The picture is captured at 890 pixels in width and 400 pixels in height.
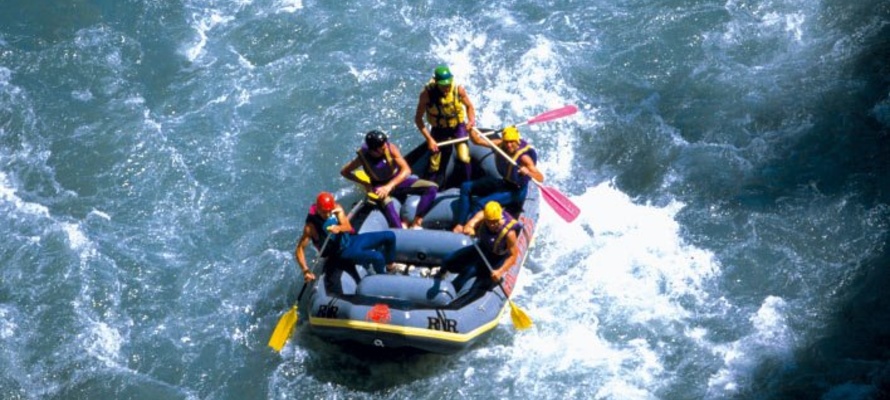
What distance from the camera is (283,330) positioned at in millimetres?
11453

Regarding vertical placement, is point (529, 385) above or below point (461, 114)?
below

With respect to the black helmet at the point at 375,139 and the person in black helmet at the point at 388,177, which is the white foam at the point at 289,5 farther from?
the black helmet at the point at 375,139

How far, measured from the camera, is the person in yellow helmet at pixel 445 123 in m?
12.5

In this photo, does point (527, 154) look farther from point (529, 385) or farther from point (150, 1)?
point (150, 1)

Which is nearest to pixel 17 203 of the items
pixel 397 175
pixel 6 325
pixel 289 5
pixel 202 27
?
pixel 6 325

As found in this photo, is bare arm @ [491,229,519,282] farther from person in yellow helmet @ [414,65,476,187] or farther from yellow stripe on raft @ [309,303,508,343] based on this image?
person in yellow helmet @ [414,65,476,187]

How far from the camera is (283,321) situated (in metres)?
11.5

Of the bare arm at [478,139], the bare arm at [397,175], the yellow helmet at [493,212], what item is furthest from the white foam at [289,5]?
the yellow helmet at [493,212]

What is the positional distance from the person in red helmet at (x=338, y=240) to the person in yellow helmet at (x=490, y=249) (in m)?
0.75

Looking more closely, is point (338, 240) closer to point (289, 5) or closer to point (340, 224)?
point (340, 224)

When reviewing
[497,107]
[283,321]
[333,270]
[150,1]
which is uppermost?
[497,107]

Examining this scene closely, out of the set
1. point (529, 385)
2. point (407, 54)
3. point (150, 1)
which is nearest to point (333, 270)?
point (529, 385)

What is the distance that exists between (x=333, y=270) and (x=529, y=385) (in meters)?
2.58

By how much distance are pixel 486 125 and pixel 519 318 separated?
425cm
